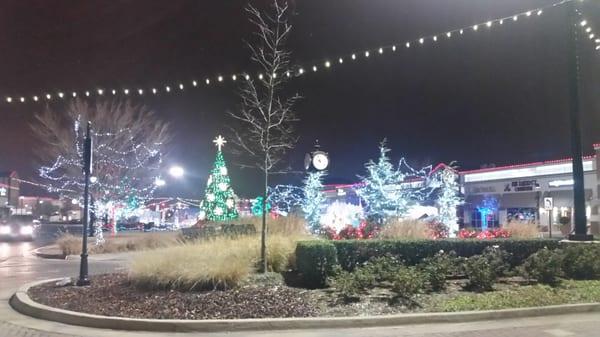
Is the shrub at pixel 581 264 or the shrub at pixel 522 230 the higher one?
the shrub at pixel 522 230

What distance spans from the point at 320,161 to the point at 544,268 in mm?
6126

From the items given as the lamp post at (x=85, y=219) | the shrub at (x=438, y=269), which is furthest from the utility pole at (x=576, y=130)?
the lamp post at (x=85, y=219)

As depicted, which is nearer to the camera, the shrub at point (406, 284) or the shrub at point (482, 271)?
the shrub at point (406, 284)

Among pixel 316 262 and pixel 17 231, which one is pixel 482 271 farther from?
pixel 17 231

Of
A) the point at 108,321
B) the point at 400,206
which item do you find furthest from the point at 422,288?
the point at 400,206

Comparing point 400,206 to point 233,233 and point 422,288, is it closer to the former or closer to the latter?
point 233,233

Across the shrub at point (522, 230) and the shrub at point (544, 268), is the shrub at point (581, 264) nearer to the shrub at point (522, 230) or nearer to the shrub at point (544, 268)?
the shrub at point (544, 268)

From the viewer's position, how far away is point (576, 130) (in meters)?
14.7

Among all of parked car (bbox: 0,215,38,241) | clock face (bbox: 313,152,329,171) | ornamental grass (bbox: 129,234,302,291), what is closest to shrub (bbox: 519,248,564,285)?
ornamental grass (bbox: 129,234,302,291)

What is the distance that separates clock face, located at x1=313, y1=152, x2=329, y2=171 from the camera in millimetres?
15828

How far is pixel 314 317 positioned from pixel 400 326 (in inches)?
54.8

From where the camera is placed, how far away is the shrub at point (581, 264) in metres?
13.5

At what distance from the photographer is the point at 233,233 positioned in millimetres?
16344

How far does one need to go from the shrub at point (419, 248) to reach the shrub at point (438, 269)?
761 mm
